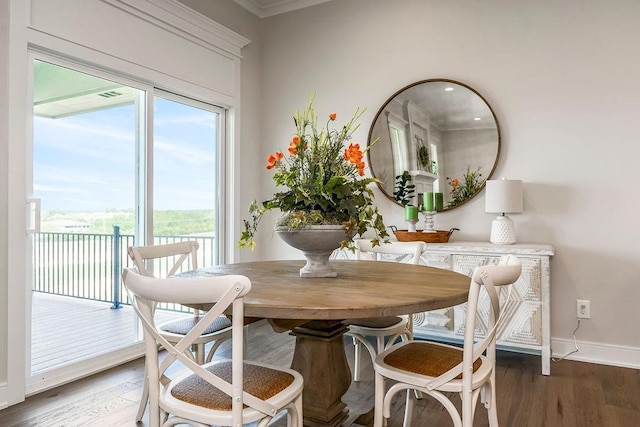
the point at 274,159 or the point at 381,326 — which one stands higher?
the point at 274,159

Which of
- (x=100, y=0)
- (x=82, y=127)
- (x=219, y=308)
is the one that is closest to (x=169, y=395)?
(x=219, y=308)

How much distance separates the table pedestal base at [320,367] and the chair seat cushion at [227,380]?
1.18 ft

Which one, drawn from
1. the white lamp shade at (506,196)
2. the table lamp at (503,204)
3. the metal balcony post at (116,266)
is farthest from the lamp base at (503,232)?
the metal balcony post at (116,266)

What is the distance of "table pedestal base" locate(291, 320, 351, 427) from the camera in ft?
6.07

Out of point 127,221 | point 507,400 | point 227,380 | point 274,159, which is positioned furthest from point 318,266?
point 127,221

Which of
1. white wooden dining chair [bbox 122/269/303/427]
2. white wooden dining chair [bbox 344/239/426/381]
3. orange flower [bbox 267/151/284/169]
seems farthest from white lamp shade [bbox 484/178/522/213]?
white wooden dining chair [bbox 122/269/303/427]

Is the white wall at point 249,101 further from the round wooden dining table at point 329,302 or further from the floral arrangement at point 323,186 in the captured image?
the floral arrangement at point 323,186

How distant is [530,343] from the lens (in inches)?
109

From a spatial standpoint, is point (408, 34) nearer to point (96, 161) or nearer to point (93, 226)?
point (96, 161)

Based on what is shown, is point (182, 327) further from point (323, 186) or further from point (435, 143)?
point (435, 143)

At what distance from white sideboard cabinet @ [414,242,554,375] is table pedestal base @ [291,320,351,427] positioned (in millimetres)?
1380

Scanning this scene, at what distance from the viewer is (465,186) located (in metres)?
3.37

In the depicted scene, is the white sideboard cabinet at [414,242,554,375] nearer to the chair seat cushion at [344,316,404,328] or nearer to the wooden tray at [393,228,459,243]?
the wooden tray at [393,228,459,243]

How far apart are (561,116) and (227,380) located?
289 centimetres
